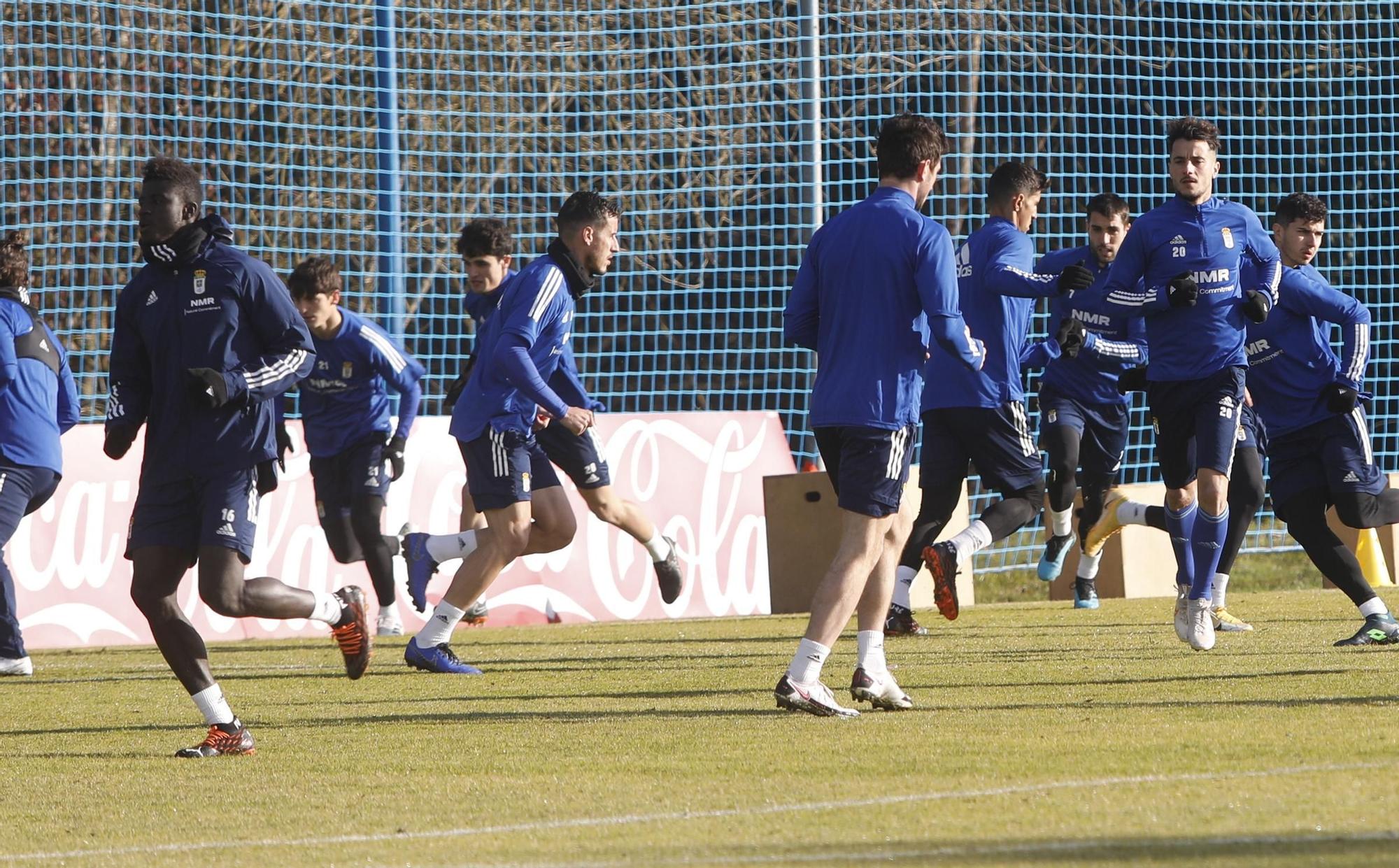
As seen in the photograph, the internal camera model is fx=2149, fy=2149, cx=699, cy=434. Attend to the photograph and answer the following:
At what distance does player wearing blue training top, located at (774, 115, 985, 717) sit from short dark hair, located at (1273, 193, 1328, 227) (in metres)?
2.98

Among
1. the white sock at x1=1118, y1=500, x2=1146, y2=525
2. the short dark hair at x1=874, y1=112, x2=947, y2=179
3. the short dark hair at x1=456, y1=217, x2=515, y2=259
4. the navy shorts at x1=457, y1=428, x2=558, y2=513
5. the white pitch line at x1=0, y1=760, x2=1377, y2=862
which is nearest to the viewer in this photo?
the white pitch line at x1=0, y1=760, x2=1377, y2=862

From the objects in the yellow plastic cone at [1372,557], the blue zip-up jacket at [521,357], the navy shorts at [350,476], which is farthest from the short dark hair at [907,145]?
the yellow plastic cone at [1372,557]

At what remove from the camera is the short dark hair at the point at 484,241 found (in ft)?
35.3

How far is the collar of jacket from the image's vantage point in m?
8.75

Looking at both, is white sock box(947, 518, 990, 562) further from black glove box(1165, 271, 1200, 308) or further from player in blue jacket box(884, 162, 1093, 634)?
black glove box(1165, 271, 1200, 308)

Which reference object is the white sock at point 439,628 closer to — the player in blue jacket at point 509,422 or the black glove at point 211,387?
the player in blue jacket at point 509,422

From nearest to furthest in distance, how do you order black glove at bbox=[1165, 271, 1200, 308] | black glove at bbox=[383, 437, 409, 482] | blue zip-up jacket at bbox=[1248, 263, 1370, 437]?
black glove at bbox=[1165, 271, 1200, 308] → blue zip-up jacket at bbox=[1248, 263, 1370, 437] → black glove at bbox=[383, 437, 409, 482]

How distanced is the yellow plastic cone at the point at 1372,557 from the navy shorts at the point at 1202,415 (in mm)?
5225

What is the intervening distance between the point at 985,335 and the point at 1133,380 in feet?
3.21

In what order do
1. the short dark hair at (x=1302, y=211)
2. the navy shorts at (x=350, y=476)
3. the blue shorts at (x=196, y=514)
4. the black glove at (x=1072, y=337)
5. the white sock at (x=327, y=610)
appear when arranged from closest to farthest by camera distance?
1. the blue shorts at (x=196, y=514)
2. the white sock at (x=327, y=610)
3. the short dark hair at (x=1302, y=211)
4. the black glove at (x=1072, y=337)
5. the navy shorts at (x=350, y=476)

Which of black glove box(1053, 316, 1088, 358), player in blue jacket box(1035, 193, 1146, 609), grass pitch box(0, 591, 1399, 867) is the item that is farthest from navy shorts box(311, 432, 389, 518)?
black glove box(1053, 316, 1088, 358)

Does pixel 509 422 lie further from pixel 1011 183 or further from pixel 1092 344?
pixel 1092 344

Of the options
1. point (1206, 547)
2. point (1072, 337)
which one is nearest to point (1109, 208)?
point (1072, 337)

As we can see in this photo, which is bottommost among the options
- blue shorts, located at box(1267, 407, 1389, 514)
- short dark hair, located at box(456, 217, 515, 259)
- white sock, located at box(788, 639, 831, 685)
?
white sock, located at box(788, 639, 831, 685)
